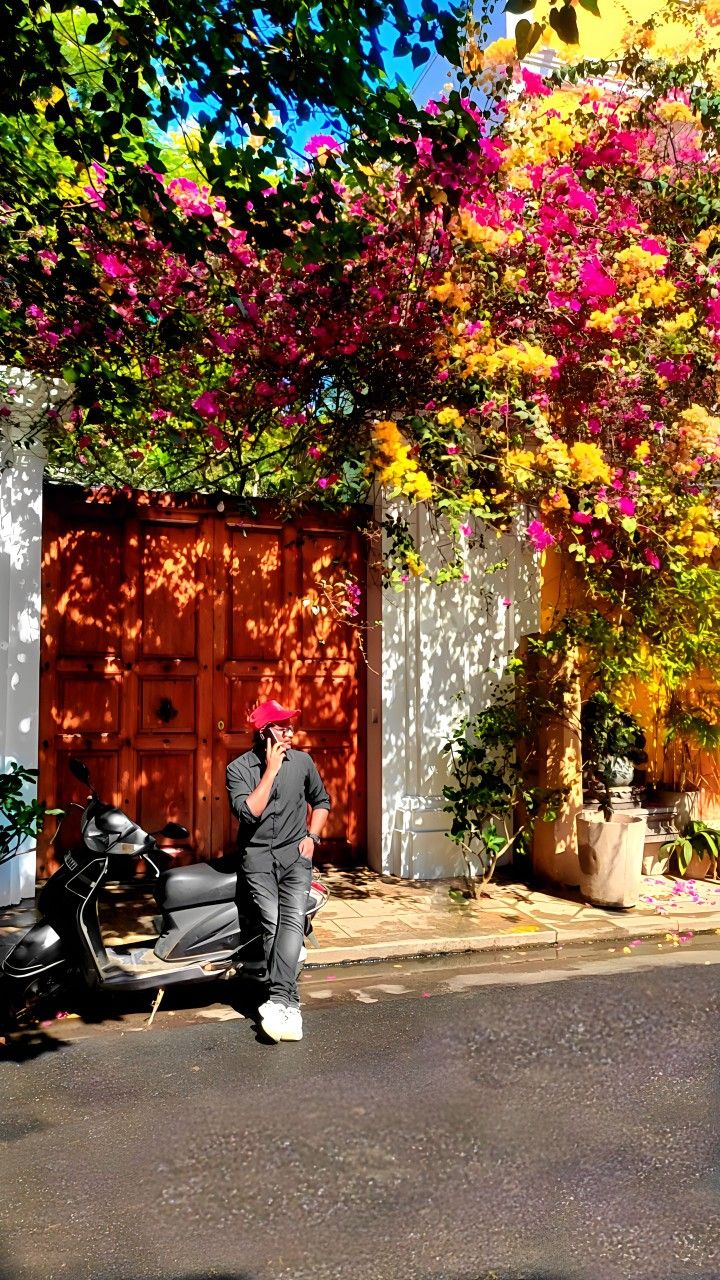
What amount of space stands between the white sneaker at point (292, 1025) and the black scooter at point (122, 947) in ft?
1.71

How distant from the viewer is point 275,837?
533cm

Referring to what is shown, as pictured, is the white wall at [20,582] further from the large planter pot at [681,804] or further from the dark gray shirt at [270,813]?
the large planter pot at [681,804]

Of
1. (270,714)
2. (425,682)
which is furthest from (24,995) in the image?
(425,682)

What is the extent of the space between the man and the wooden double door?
3054 millimetres

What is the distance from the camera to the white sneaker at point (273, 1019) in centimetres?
484

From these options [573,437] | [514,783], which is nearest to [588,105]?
[573,437]

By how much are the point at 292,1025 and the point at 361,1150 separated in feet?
4.14

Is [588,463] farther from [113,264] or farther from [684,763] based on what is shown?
[684,763]

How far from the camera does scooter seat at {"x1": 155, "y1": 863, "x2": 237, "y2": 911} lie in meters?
5.34

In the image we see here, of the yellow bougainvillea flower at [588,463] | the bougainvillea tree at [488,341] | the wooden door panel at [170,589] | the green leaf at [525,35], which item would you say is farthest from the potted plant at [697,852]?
the green leaf at [525,35]

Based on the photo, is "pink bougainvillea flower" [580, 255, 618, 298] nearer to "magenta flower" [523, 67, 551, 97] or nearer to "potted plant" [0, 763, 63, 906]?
"magenta flower" [523, 67, 551, 97]

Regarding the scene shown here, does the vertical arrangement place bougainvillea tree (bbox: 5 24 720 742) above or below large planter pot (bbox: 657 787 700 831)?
above

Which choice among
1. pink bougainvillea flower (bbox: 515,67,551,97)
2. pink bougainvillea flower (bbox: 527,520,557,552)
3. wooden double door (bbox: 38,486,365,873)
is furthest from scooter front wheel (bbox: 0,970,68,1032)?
pink bougainvillea flower (bbox: 515,67,551,97)

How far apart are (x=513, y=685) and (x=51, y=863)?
422 centimetres
